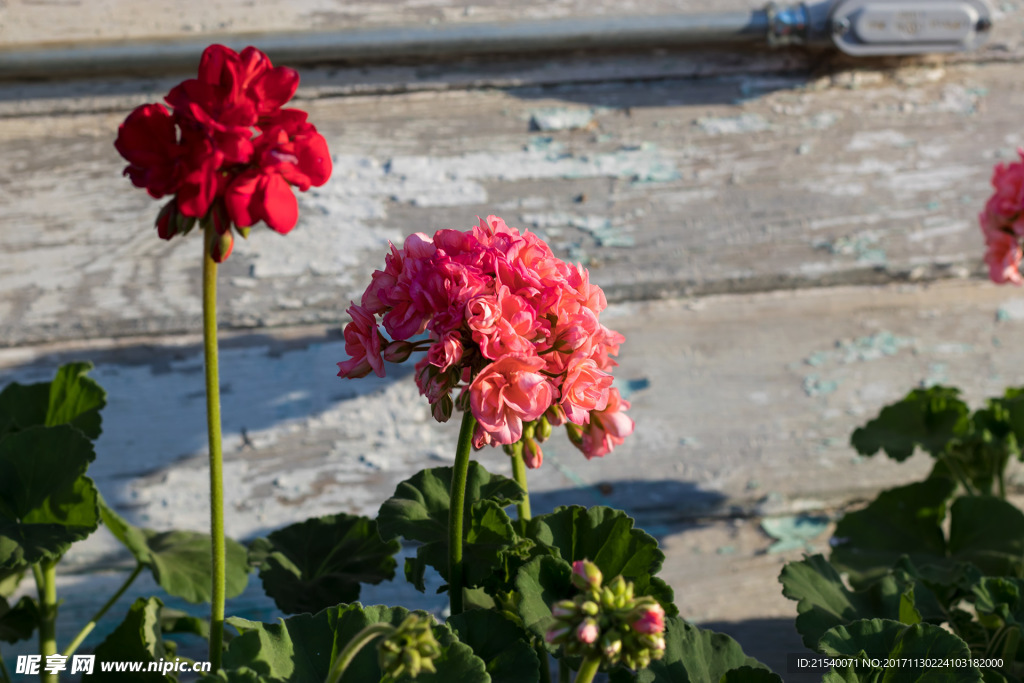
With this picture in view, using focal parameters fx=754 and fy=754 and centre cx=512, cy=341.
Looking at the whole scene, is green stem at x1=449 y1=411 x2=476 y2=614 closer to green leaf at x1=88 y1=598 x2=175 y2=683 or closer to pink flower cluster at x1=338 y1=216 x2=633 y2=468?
pink flower cluster at x1=338 y1=216 x2=633 y2=468

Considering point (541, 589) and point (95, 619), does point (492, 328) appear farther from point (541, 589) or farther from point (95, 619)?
point (95, 619)

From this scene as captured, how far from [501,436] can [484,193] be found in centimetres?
51

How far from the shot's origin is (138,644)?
2.01ft

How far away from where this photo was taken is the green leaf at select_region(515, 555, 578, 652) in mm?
455

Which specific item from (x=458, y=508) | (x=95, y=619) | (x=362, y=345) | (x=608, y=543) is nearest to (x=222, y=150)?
(x=362, y=345)

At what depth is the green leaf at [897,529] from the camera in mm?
800

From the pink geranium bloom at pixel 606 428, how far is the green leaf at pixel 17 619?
18.7 inches

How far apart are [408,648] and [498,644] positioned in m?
0.15

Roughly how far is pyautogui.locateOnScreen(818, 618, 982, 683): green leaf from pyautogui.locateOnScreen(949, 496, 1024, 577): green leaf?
0.34m

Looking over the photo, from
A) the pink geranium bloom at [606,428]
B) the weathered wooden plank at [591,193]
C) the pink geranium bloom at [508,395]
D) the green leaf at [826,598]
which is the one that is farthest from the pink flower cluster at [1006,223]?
the pink geranium bloom at [508,395]

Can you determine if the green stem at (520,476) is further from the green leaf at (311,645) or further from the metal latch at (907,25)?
the metal latch at (907,25)

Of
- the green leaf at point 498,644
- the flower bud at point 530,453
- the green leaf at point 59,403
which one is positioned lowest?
the green leaf at point 498,644

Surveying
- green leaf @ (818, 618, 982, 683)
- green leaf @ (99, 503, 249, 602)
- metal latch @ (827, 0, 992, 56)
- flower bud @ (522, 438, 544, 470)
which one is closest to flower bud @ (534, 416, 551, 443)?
flower bud @ (522, 438, 544, 470)

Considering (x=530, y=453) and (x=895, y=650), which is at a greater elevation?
(x=530, y=453)
